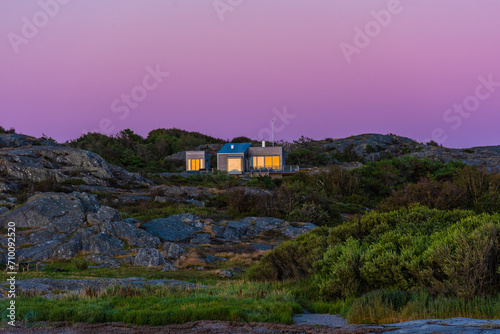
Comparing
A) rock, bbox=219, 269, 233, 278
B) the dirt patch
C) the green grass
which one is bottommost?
rock, bbox=219, 269, 233, 278

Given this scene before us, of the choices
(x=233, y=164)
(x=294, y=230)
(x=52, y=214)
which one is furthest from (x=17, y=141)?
(x=294, y=230)

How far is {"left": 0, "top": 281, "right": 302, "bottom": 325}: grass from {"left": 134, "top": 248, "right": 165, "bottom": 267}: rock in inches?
288

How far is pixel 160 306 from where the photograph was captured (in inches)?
331

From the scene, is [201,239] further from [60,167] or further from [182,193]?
[60,167]

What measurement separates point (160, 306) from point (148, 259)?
32.2 feet

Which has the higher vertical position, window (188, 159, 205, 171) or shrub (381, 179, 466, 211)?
window (188, 159, 205, 171)

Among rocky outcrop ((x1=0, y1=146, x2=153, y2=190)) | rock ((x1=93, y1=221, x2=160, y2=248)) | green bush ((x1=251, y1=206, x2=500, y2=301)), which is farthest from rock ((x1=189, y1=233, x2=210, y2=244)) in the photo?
rocky outcrop ((x1=0, y1=146, x2=153, y2=190))

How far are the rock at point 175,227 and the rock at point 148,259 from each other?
3814mm

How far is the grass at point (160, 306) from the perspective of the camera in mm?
7602

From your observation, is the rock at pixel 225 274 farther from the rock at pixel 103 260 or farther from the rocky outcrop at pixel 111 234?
the rock at pixel 103 260

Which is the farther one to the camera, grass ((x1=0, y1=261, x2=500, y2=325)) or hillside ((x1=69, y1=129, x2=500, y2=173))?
hillside ((x1=69, y1=129, x2=500, y2=173))

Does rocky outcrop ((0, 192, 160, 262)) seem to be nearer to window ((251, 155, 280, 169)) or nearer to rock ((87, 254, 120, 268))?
rock ((87, 254, 120, 268))

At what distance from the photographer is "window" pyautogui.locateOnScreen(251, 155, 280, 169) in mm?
56903

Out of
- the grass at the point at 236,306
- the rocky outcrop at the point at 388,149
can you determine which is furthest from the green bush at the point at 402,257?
the rocky outcrop at the point at 388,149
